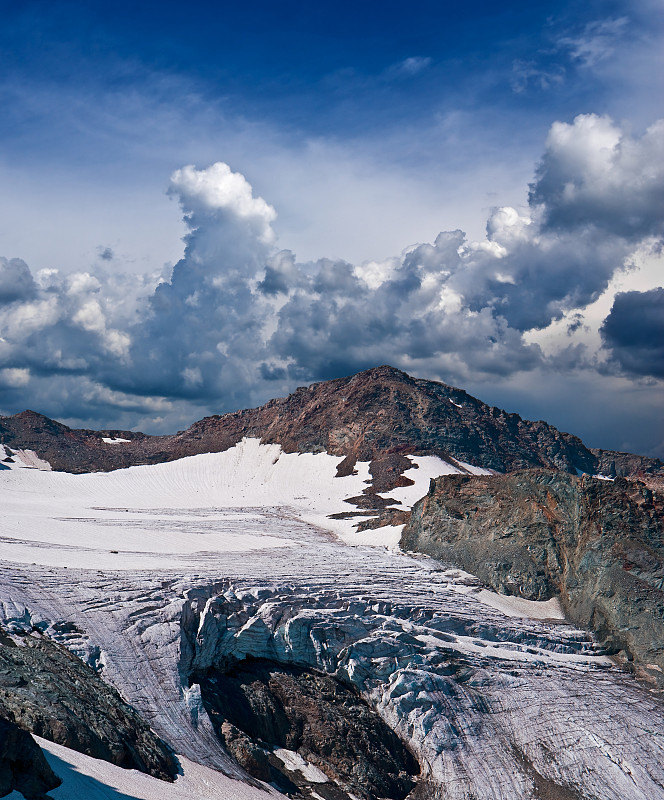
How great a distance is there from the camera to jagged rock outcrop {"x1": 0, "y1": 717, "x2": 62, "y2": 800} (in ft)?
41.7

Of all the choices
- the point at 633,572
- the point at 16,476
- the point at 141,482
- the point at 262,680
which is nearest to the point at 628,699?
the point at 633,572

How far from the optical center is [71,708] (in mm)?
19406

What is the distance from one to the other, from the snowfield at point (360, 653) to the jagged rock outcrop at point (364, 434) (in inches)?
2301

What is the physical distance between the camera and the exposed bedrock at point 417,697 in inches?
1016

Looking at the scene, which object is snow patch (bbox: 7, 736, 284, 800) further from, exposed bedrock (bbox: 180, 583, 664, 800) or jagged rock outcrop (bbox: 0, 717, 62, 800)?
exposed bedrock (bbox: 180, 583, 664, 800)

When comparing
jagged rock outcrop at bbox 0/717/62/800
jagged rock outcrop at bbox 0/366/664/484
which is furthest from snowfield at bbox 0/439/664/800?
jagged rock outcrop at bbox 0/366/664/484

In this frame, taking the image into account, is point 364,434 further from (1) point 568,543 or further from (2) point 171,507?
(1) point 568,543

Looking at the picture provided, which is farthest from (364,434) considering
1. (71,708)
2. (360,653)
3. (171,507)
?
(71,708)

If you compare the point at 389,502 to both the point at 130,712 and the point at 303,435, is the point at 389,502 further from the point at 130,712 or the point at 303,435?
the point at 130,712

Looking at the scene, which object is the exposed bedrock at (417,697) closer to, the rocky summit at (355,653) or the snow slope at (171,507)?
the rocky summit at (355,653)

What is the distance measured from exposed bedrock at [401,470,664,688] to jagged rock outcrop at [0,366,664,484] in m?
44.7

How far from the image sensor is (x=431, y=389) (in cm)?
13962

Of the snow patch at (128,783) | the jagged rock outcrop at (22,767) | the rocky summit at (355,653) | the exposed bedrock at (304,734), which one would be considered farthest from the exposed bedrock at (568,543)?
the jagged rock outcrop at (22,767)

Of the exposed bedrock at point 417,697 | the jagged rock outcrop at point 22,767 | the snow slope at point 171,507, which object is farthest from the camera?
the snow slope at point 171,507
